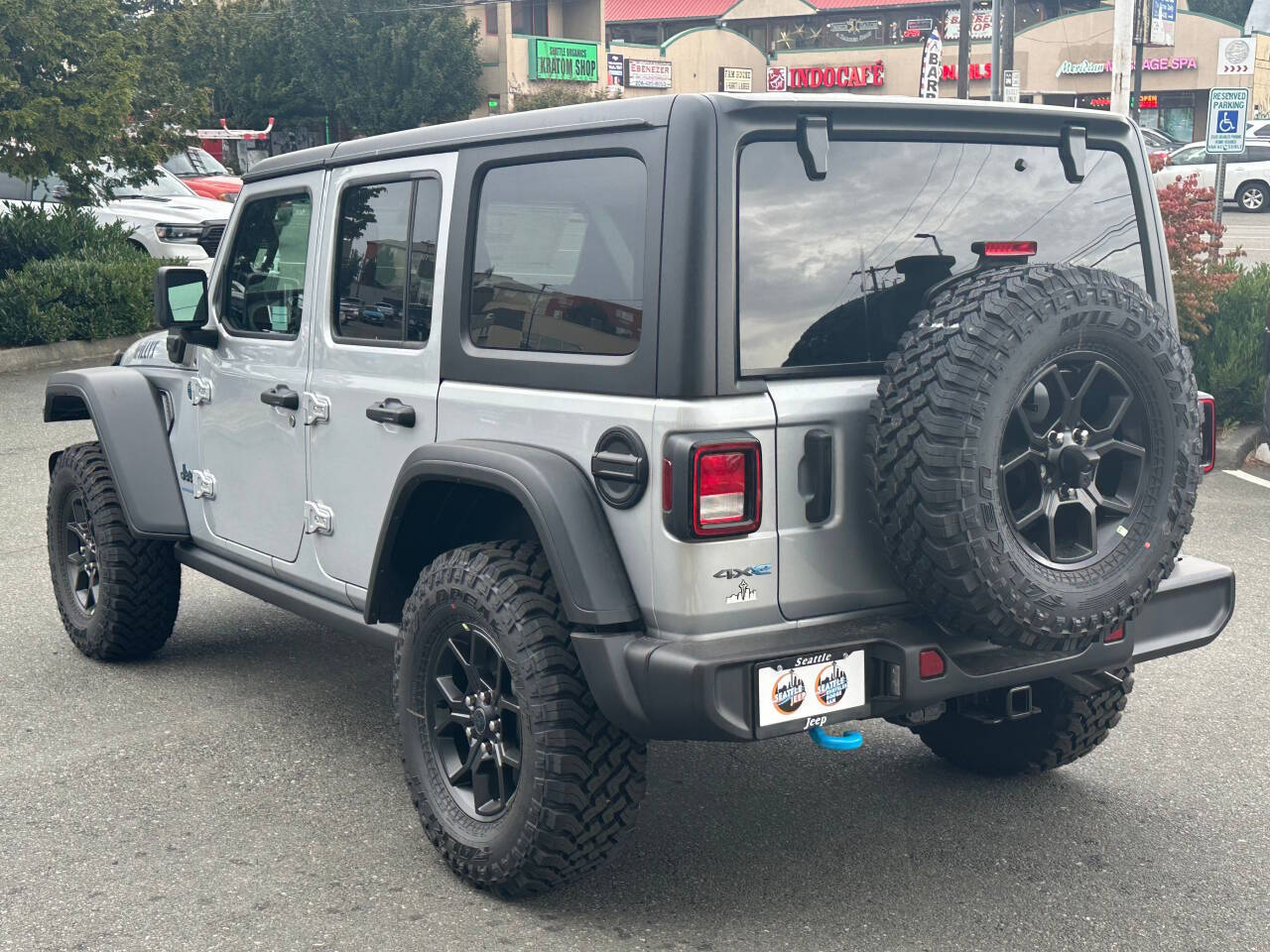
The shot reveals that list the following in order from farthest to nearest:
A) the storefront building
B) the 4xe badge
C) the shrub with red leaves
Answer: the storefront building, the shrub with red leaves, the 4xe badge

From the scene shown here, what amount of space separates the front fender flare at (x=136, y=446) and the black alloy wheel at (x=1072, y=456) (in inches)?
128

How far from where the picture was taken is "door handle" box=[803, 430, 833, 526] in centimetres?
339

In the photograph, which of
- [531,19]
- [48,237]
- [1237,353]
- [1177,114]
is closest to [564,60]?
[531,19]

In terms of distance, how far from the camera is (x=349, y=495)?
4.38 metres

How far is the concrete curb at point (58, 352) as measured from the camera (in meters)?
13.9

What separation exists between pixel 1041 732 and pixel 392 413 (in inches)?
84.0

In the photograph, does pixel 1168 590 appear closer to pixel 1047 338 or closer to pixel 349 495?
pixel 1047 338

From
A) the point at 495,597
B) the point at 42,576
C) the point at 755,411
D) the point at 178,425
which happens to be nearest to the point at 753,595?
the point at 755,411

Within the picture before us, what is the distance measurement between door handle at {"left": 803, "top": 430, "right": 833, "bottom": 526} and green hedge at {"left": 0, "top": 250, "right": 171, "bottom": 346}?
11909 mm

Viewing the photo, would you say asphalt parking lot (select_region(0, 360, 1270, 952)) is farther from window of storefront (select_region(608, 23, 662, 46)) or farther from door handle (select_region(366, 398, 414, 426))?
window of storefront (select_region(608, 23, 662, 46))

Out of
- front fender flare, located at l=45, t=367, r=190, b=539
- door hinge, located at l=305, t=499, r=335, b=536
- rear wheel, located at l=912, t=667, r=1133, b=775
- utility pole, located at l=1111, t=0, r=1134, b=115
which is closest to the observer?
rear wheel, located at l=912, t=667, r=1133, b=775

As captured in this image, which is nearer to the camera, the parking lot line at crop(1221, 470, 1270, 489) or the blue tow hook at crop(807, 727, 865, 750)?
the blue tow hook at crop(807, 727, 865, 750)

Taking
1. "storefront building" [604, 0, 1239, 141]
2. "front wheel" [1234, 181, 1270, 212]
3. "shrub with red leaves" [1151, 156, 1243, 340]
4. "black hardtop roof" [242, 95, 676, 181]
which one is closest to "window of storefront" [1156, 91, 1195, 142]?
"storefront building" [604, 0, 1239, 141]

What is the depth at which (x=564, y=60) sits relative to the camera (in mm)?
50594
